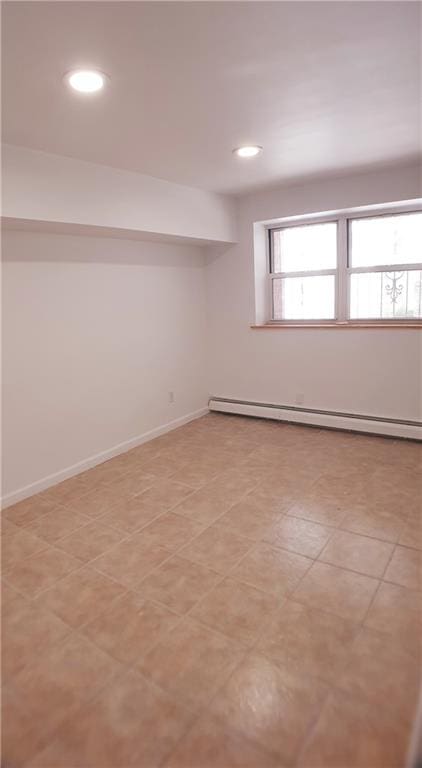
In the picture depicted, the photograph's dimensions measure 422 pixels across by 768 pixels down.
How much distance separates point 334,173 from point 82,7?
9.43 feet

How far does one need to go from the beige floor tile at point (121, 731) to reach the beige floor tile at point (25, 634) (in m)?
0.37

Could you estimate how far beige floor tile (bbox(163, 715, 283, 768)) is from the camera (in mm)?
1378

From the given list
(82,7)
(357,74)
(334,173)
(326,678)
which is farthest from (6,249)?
(326,678)

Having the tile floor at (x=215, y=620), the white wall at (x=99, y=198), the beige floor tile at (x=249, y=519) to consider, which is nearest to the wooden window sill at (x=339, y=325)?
the white wall at (x=99, y=198)

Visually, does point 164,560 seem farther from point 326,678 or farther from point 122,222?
point 122,222

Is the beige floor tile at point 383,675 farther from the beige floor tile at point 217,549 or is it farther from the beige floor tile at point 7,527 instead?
the beige floor tile at point 7,527

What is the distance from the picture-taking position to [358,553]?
2.43 metres

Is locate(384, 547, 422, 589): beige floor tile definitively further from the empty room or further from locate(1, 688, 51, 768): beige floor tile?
locate(1, 688, 51, 768): beige floor tile

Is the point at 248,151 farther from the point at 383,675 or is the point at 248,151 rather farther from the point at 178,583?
the point at 383,675

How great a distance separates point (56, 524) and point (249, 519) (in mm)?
1250

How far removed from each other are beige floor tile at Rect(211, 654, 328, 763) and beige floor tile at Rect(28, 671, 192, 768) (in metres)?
0.17

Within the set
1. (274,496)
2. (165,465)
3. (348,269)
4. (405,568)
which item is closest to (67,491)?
(165,465)

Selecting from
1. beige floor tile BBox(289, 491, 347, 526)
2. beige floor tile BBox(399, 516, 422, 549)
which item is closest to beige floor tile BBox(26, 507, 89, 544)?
beige floor tile BBox(289, 491, 347, 526)

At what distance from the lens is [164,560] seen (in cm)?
244
